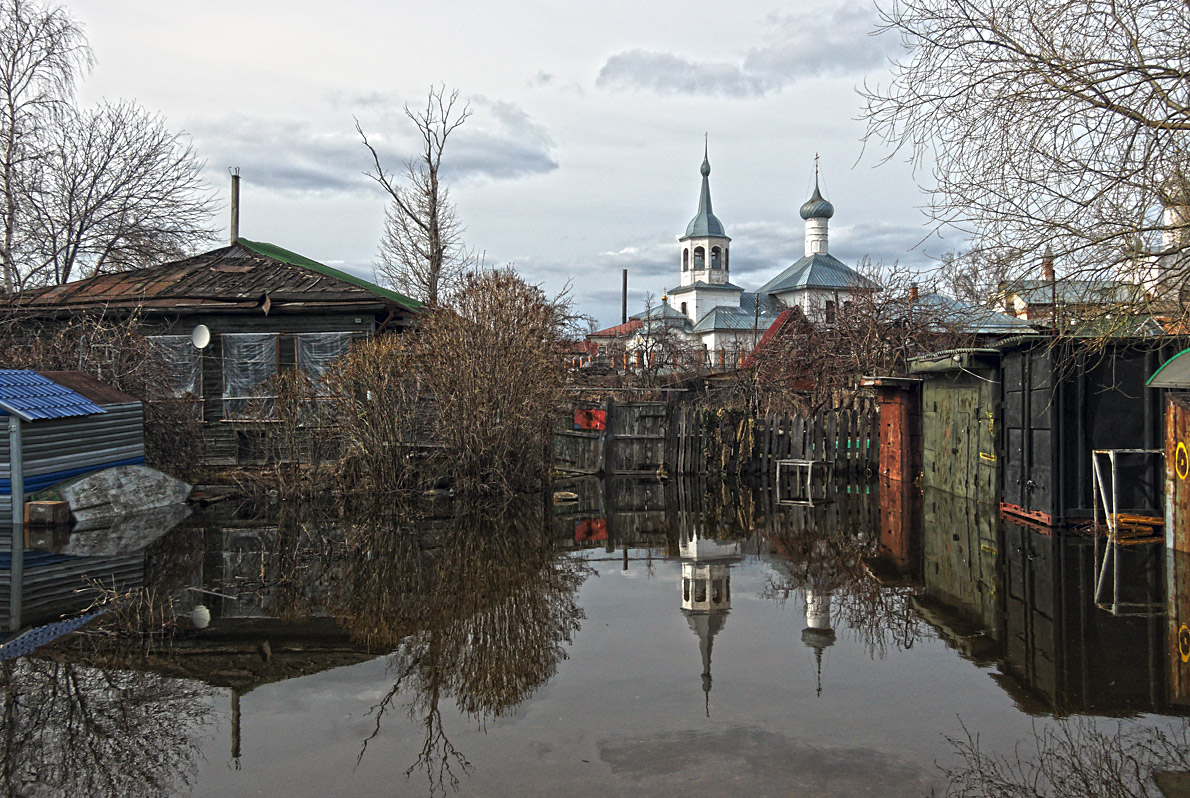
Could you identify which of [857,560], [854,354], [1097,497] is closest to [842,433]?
[854,354]

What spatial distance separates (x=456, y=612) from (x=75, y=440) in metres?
8.04

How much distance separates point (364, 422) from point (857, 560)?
758 centimetres

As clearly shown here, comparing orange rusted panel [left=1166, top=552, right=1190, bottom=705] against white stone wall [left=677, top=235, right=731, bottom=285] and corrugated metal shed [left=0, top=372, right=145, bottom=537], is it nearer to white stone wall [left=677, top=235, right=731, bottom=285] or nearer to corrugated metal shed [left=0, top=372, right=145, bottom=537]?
corrugated metal shed [left=0, top=372, right=145, bottom=537]

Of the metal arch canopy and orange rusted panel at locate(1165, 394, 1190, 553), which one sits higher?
the metal arch canopy

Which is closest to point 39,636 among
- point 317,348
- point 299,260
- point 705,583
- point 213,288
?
point 705,583

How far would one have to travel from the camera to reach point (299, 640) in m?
6.33

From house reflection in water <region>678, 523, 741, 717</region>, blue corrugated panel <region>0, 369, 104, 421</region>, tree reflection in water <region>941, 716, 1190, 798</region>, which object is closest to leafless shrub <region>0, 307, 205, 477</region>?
blue corrugated panel <region>0, 369, 104, 421</region>

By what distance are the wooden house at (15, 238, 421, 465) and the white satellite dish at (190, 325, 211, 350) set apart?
6 cm

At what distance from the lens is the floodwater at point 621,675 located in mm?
4176

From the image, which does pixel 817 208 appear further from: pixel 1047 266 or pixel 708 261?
pixel 1047 266

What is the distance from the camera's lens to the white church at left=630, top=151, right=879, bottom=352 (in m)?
76.5

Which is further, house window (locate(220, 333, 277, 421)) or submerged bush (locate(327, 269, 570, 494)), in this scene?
house window (locate(220, 333, 277, 421))

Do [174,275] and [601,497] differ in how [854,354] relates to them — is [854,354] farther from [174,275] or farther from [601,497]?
[174,275]

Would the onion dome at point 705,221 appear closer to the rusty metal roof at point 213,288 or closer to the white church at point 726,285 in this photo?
the white church at point 726,285
